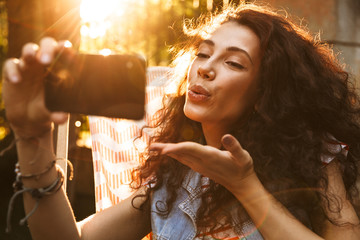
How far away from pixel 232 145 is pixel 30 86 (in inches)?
21.6

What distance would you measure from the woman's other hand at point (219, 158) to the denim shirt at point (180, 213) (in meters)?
0.38

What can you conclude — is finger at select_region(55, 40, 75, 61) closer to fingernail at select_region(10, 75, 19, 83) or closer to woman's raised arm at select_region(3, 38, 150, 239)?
woman's raised arm at select_region(3, 38, 150, 239)

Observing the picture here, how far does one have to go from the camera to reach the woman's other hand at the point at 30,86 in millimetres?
960

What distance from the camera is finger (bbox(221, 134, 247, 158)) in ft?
3.50

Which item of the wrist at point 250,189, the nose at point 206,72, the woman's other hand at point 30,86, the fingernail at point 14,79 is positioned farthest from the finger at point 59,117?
the nose at point 206,72

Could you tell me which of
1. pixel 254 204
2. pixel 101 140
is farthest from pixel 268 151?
pixel 101 140

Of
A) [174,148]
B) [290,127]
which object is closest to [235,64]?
[290,127]

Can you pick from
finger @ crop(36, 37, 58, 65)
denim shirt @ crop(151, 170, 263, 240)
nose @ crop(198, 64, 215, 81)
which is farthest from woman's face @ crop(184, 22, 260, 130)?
finger @ crop(36, 37, 58, 65)

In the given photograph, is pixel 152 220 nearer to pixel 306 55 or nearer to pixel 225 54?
pixel 225 54

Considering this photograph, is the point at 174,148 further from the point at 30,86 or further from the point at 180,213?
the point at 180,213

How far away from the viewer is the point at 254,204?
135cm

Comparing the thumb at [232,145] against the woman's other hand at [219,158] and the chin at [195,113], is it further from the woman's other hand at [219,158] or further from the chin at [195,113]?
the chin at [195,113]

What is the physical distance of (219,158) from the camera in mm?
1143

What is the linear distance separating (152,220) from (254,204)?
1.76ft
